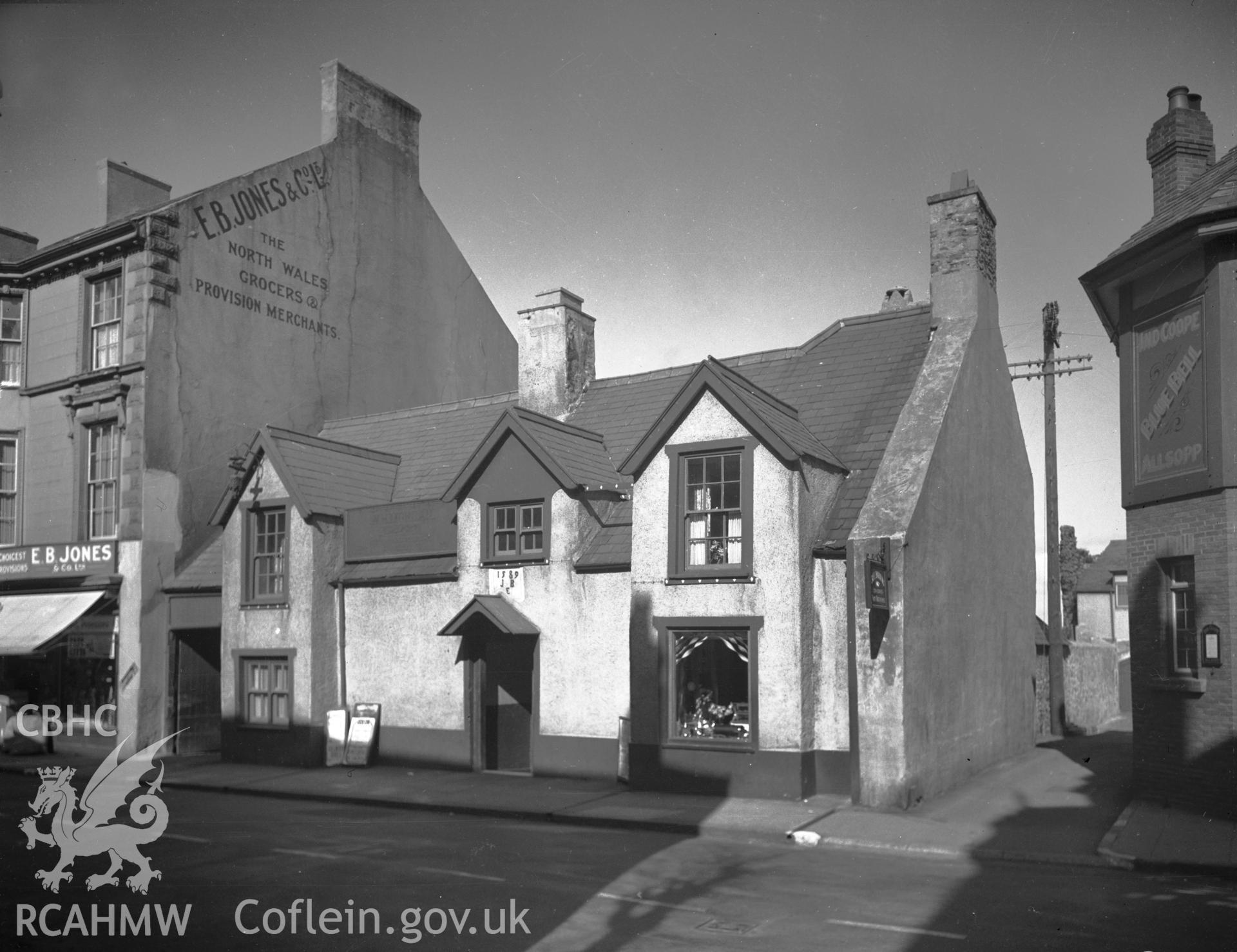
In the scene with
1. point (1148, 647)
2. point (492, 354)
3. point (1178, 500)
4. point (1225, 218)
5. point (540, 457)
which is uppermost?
point (492, 354)

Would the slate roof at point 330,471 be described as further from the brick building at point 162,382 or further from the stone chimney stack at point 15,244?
the stone chimney stack at point 15,244

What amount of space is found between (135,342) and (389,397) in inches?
308

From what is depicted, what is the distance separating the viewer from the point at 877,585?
51.3 feet

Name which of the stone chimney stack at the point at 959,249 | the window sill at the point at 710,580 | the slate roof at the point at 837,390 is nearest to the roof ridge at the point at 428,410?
the slate roof at the point at 837,390

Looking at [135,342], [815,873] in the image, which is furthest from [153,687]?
[815,873]

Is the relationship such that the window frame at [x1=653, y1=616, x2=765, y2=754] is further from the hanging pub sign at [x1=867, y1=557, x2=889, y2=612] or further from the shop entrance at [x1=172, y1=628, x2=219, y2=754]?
the shop entrance at [x1=172, y1=628, x2=219, y2=754]

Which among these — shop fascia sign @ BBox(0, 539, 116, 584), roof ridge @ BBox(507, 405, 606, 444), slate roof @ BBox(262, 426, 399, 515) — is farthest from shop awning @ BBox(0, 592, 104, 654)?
roof ridge @ BBox(507, 405, 606, 444)

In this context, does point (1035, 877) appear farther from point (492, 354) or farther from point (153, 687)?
point (492, 354)

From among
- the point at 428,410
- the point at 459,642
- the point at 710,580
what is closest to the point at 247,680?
the point at 459,642

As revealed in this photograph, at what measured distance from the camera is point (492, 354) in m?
34.9

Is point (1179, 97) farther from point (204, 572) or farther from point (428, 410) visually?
point (204, 572)

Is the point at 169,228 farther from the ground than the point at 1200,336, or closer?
farther from the ground

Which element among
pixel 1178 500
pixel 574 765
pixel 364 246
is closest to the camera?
pixel 1178 500

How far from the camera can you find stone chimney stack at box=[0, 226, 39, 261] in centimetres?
3134
